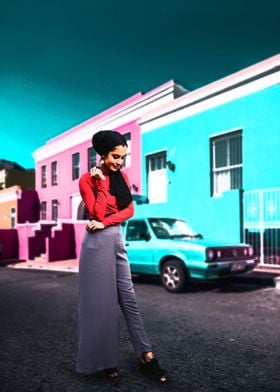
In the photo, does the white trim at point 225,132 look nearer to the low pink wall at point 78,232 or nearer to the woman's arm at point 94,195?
the low pink wall at point 78,232

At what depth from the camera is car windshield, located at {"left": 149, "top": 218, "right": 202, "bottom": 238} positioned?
8.67 metres

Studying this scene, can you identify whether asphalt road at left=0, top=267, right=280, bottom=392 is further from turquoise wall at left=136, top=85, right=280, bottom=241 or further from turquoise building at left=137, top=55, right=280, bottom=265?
turquoise wall at left=136, top=85, right=280, bottom=241

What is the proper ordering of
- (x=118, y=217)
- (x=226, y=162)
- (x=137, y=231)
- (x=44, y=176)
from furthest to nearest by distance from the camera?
(x=44, y=176) → (x=226, y=162) → (x=137, y=231) → (x=118, y=217)

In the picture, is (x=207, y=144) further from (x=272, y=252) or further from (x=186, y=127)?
(x=272, y=252)

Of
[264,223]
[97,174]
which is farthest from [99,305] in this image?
[264,223]

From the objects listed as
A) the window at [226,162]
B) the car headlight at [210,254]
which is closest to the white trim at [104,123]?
the window at [226,162]

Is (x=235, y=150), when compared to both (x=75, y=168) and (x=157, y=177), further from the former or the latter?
(x=75, y=168)

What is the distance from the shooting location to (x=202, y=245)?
7.62m

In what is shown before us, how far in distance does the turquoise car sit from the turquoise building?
3.09m

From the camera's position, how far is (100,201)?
3.28m

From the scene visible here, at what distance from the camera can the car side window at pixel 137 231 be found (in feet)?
29.0

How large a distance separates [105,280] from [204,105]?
1187 cm

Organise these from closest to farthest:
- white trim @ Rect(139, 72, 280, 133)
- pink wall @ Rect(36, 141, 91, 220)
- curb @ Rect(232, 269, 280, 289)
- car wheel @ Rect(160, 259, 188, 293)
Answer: car wheel @ Rect(160, 259, 188, 293)
curb @ Rect(232, 269, 280, 289)
white trim @ Rect(139, 72, 280, 133)
pink wall @ Rect(36, 141, 91, 220)

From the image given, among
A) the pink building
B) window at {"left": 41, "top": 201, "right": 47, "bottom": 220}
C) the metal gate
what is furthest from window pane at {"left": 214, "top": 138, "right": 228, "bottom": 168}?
window at {"left": 41, "top": 201, "right": 47, "bottom": 220}
